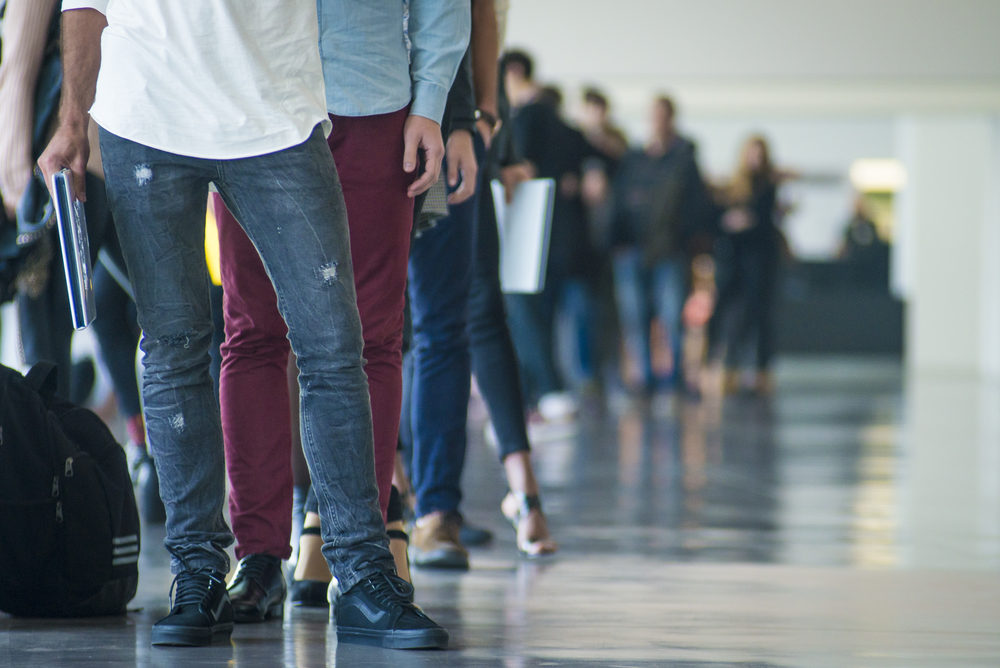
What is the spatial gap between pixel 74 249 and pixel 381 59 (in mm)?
508

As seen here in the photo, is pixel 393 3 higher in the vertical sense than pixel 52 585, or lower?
higher

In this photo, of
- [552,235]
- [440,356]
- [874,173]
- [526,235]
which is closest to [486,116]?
[440,356]

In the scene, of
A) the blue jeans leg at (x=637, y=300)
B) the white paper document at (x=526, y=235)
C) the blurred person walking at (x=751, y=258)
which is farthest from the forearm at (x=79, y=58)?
Result: the blurred person walking at (x=751, y=258)

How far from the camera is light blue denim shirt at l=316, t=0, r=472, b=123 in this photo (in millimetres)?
1882

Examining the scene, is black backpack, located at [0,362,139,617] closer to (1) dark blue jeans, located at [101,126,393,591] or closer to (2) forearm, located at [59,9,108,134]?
(1) dark blue jeans, located at [101,126,393,591]

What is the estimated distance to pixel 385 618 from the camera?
5.70ft

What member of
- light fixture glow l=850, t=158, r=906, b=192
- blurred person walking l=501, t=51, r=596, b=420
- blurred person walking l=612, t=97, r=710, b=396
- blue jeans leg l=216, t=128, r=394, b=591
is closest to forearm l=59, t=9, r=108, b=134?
blue jeans leg l=216, t=128, r=394, b=591

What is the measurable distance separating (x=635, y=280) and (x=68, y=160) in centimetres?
605

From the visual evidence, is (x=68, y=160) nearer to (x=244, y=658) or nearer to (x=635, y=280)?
(x=244, y=658)

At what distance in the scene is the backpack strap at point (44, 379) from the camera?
2.04 m

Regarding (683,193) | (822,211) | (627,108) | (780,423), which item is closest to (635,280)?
(683,193)

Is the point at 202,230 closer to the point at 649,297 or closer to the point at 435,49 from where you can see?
the point at 435,49

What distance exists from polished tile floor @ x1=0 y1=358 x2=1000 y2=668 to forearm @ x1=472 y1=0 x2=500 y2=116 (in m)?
0.87

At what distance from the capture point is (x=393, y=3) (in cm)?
→ 192
